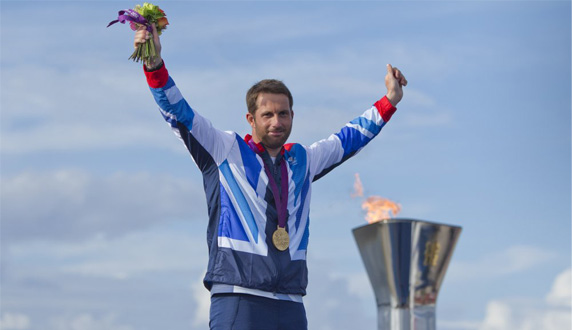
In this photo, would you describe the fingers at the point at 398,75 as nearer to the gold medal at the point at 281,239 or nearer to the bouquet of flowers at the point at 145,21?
the gold medal at the point at 281,239

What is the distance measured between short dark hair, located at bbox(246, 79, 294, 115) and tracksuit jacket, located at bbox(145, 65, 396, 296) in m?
0.33

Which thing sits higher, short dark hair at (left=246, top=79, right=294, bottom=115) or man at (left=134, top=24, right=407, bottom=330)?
short dark hair at (left=246, top=79, right=294, bottom=115)

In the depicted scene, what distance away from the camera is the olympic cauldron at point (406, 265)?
12008 millimetres

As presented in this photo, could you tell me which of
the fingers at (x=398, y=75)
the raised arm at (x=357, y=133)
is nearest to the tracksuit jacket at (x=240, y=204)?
the raised arm at (x=357, y=133)

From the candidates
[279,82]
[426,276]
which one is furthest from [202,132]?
[426,276]

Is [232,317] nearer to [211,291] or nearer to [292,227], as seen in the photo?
[211,291]

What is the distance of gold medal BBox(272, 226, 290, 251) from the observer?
22.8 ft

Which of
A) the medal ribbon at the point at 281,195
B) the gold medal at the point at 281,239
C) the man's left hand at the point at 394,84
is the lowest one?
the gold medal at the point at 281,239

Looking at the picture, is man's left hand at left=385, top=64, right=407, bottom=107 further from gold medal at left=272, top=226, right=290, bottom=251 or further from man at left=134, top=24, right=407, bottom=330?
gold medal at left=272, top=226, right=290, bottom=251

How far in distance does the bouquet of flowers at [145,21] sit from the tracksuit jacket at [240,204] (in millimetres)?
152

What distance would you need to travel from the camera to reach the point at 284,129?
23.9ft

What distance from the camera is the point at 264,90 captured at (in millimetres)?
7391

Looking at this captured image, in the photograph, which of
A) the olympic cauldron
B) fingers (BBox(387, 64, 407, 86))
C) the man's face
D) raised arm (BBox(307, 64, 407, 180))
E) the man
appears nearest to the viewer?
the man

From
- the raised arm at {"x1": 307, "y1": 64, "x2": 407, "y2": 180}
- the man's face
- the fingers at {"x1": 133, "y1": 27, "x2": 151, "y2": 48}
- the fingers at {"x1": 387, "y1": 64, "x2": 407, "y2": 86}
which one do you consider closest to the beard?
the man's face
